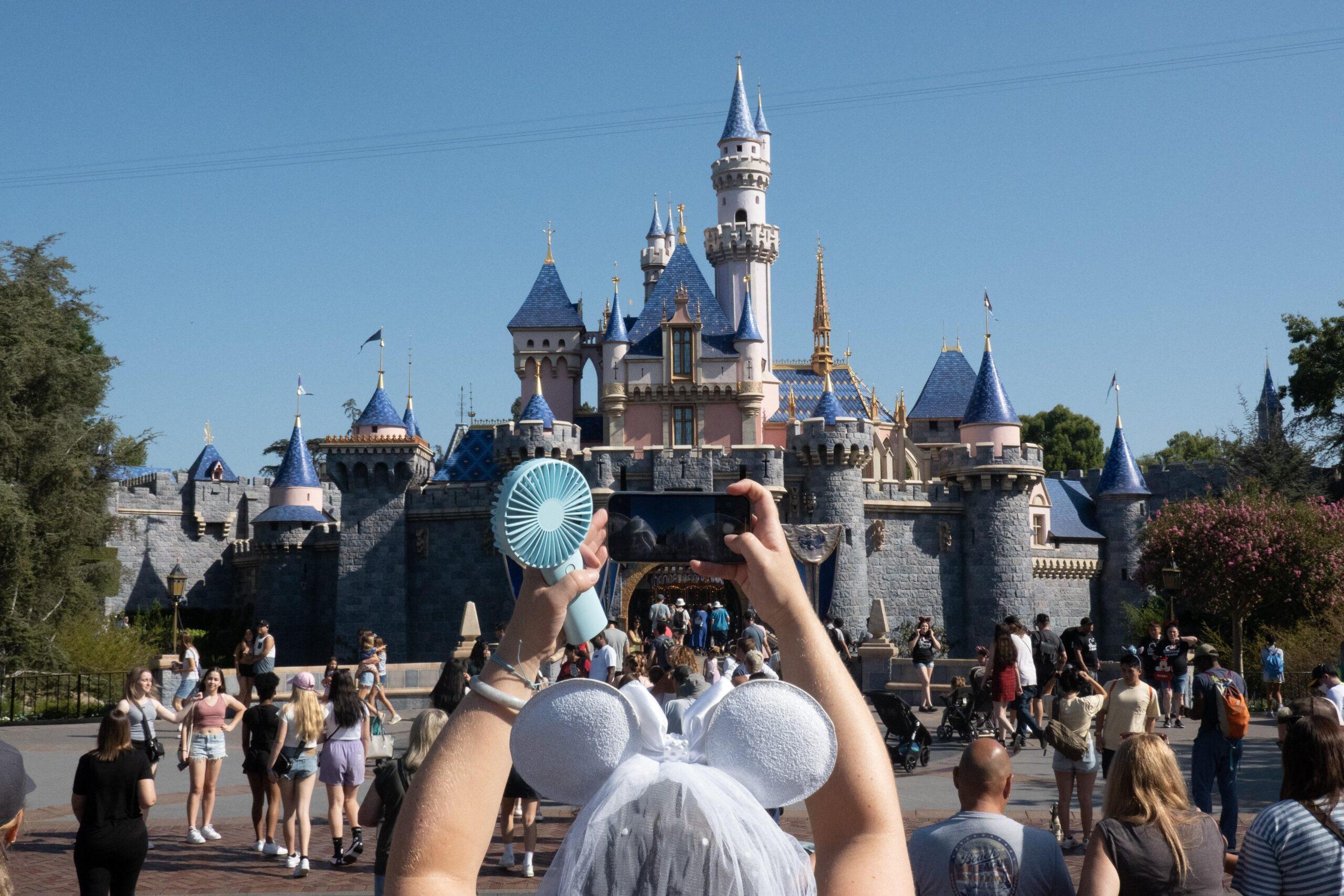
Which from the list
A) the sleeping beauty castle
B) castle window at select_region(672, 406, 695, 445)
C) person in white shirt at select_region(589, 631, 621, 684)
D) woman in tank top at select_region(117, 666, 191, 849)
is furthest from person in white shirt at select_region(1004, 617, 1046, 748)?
castle window at select_region(672, 406, 695, 445)

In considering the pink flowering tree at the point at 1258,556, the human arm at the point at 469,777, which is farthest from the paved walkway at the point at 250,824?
the pink flowering tree at the point at 1258,556

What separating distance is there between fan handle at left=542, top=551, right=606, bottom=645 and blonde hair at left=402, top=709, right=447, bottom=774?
143 inches

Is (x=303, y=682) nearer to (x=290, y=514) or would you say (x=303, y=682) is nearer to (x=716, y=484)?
(x=716, y=484)

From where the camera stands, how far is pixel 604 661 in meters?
12.7

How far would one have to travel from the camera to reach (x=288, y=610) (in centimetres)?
3709

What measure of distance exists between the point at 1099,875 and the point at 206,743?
7.07m

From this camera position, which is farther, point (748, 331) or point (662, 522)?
point (748, 331)

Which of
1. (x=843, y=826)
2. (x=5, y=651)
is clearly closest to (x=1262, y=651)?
(x=843, y=826)

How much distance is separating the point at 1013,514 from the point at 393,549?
15.7 m

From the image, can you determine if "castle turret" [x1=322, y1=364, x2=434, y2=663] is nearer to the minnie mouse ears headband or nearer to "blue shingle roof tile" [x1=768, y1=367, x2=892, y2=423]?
"blue shingle roof tile" [x1=768, y1=367, x2=892, y2=423]

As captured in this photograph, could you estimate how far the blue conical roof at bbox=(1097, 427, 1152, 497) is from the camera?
3741 centimetres

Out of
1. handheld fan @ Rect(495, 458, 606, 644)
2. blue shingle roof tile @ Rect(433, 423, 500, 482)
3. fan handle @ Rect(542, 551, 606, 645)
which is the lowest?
fan handle @ Rect(542, 551, 606, 645)

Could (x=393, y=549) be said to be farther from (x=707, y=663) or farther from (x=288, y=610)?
(x=707, y=663)

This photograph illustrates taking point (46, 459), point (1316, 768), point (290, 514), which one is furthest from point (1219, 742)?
point (290, 514)
